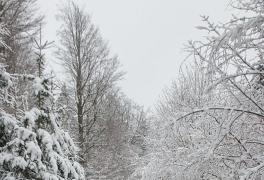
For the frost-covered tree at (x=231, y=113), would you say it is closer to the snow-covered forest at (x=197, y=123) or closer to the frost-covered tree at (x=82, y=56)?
the snow-covered forest at (x=197, y=123)

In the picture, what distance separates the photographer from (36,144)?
5.16m

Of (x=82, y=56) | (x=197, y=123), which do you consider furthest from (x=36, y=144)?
(x=82, y=56)

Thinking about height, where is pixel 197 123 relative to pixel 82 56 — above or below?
below

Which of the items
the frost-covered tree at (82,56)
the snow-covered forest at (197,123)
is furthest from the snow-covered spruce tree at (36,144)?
the frost-covered tree at (82,56)

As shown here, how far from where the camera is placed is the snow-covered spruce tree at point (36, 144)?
16.4 feet

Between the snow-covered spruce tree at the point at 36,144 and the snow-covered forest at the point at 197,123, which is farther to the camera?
the snow-covered spruce tree at the point at 36,144

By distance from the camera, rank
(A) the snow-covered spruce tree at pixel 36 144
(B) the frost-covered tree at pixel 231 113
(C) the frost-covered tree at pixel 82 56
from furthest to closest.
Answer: (C) the frost-covered tree at pixel 82 56
(A) the snow-covered spruce tree at pixel 36 144
(B) the frost-covered tree at pixel 231 113

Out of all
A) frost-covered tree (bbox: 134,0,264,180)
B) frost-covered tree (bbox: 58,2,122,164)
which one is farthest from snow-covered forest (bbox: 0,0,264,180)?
frost-covered tree (bbox: 58,2,122,164)

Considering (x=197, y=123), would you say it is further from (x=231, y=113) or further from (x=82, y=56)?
(x=82, y=56)

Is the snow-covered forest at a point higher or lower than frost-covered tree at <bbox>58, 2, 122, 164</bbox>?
lower

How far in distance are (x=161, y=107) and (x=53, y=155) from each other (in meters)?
9.86

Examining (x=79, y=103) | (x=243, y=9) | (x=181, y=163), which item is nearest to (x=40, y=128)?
(x=181, y=163)

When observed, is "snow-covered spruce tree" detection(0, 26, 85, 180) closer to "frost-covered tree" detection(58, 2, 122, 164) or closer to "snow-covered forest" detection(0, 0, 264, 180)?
"snow-covered forest" detection(0, 0, 264, 180)

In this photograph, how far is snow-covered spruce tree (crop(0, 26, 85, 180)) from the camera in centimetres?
499
